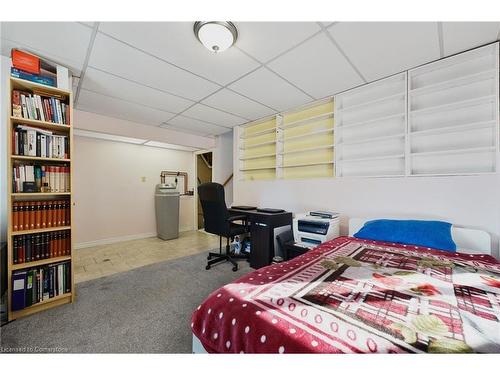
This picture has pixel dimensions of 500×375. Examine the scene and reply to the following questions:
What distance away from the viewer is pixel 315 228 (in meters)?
2.35

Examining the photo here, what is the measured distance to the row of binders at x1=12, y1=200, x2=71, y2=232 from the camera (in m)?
1.73

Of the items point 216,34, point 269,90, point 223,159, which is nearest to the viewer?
point 216,34

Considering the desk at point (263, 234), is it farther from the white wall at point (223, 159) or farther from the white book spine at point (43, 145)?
the white book spine at point (43, 145)

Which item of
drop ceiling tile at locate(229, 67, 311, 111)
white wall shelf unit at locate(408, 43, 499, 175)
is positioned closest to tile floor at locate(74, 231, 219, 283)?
drop ceiling tile at locate(229, 67, 311, 111)

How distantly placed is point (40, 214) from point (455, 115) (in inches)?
156

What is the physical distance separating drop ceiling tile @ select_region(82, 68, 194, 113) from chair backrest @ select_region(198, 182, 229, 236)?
48.4 inches

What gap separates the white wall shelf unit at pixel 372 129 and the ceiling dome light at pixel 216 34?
166 centimetres

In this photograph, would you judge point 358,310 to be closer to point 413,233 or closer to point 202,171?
point 413,233

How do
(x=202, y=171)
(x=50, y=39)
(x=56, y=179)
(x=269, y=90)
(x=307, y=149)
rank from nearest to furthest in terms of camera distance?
(x=50, y=39) < (x=56, y=179) < (x=269, y=90) < (x=307, y=149) < (x=202, y=171)

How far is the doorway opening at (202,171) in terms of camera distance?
565 cm

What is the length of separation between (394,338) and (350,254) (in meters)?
0.90

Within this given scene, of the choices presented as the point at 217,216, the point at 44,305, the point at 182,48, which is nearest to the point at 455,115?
the point at 182,48
